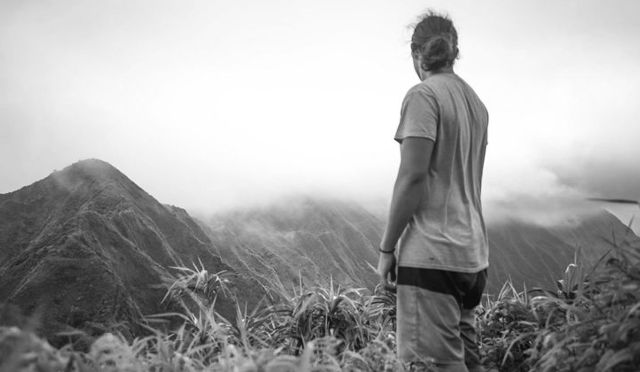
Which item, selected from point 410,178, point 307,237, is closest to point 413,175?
point 410,178

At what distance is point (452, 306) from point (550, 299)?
1403 mm

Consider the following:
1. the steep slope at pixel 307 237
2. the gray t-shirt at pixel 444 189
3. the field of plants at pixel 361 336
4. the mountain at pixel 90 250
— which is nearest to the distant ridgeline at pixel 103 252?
the mountain at pixel 90 250

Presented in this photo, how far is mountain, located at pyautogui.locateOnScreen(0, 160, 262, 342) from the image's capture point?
2078cm

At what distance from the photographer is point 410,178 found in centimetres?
264

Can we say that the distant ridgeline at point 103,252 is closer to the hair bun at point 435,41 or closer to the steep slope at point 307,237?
the hair bun at point 435,41

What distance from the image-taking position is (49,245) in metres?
26.0

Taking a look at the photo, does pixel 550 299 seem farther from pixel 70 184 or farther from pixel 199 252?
pixel 70 184

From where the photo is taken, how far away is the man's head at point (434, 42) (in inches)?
118

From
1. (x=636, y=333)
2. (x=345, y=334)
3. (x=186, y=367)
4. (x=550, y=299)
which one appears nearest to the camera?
(x=636, y=333)

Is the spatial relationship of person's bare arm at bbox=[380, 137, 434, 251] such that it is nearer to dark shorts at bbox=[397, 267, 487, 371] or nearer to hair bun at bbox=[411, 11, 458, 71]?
dark shorts at bbox=[397, 267, 487, 371]

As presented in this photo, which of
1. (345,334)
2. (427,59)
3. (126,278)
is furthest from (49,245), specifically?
(427,59)

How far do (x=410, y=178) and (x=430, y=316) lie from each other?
724mm

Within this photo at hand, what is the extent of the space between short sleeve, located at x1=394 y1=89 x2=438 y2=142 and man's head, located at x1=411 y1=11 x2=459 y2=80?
1.25 ft

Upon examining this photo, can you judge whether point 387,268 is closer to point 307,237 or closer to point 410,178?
point 410,178
